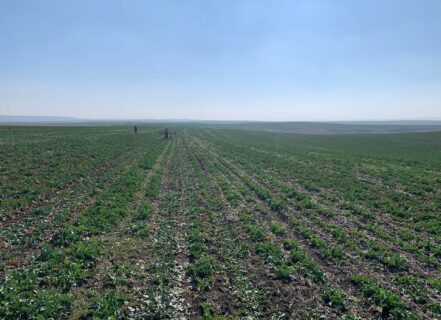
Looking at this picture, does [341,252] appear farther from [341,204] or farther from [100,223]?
[100,223]

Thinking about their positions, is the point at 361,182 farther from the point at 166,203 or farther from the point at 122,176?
the point at 122,176

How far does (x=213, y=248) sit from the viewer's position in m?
11.8

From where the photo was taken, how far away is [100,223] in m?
13.3

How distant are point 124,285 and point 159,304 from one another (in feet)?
5.05

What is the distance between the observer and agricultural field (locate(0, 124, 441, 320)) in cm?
801

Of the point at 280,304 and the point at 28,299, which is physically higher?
the point at 28,299

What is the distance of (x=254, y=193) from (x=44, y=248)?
542 inches

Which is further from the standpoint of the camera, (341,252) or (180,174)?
(180,174)

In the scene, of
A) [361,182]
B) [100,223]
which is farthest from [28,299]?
[361,182]

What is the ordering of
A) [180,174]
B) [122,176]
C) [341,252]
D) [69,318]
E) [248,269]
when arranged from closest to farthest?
[69,318], [248,269], [341,252], [122,176], [180,174]

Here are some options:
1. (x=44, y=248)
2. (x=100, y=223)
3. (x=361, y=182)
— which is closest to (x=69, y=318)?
(x=44, y=248)

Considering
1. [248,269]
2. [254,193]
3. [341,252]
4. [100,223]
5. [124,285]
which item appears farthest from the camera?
[254,193]

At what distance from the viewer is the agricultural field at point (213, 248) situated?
8008mm

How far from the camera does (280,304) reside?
27.3 ft
